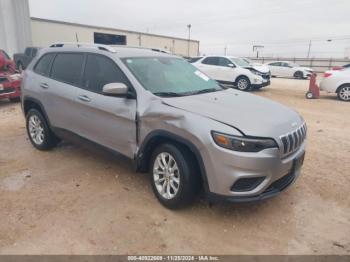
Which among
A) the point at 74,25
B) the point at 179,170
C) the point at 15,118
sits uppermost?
the point at 74,25

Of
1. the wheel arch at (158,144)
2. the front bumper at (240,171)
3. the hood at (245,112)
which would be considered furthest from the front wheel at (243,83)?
the front bumper at (240,171)

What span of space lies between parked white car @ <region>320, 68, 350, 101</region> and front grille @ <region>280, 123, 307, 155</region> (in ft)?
31.9

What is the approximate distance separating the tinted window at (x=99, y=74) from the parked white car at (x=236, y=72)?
10.5 meters

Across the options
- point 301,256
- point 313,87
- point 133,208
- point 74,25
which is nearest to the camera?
point 301,256

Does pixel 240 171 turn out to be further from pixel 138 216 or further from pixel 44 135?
pixel 44 135

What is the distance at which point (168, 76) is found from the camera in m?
4.02

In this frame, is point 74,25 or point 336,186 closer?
point 336,186

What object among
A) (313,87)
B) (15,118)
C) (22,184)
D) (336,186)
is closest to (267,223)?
(336,186)

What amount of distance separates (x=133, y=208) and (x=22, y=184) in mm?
1648

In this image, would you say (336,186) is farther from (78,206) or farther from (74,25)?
(74,25)

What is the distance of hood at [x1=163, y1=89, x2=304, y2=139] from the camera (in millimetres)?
2971

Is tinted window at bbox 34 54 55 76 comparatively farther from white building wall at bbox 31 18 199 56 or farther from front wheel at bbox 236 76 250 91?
white building wall at bbox 31 18 199 56

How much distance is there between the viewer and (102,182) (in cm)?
413

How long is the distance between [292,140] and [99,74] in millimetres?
2530
